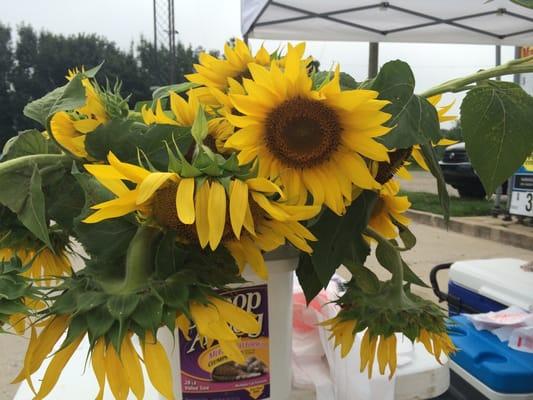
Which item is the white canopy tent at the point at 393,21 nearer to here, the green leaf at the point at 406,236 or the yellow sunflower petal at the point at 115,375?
→ the green leaf at the point at 406,236

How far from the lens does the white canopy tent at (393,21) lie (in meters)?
3.12

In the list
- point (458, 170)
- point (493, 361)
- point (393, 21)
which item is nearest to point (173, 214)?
point (493, 361)

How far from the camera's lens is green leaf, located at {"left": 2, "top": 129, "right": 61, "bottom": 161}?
1.26ft

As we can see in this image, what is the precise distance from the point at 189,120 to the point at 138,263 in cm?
15

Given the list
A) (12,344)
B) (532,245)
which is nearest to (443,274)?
(532,245)

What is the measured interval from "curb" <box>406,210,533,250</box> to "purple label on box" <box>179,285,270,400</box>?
146 inches

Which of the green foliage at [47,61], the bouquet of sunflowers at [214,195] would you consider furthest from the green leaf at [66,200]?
the green foliage at [47,61]

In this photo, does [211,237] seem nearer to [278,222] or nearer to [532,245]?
[278,222]

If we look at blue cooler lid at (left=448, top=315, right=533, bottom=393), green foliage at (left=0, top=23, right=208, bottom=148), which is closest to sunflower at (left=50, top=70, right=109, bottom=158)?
blue cooler lid at (left=448, top=315, right=533, bottom=393)

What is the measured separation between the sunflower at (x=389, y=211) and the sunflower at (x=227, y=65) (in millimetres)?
148

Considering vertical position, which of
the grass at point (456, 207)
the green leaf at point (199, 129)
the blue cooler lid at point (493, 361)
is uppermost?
the green leaf at point (199, 129)

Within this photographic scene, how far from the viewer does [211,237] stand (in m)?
0.27

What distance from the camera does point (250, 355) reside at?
0.43m

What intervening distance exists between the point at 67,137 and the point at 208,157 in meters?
0.16
